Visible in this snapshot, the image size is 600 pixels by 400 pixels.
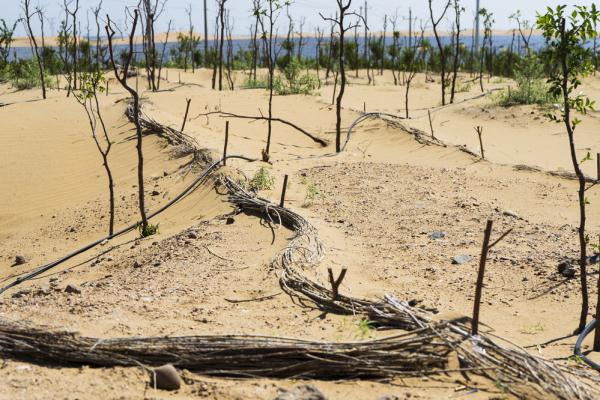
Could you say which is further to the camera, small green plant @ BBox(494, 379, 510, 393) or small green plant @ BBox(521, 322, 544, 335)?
small green plant @ BBox(521, 322, 544, 335)

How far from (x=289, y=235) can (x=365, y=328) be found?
2.29 meters

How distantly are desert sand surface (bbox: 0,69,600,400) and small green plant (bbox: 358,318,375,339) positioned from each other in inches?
1.2

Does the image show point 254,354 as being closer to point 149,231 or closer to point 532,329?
point 532,329

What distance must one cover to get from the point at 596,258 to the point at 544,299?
829 mm

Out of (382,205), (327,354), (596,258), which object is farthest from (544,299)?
(382,205)

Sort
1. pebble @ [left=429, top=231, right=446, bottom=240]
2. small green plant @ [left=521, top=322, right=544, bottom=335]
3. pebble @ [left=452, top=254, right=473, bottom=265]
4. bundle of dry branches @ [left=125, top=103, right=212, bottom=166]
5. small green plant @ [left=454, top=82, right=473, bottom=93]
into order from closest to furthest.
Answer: small green plant @ [left=521, top=322, right=544, bottom=335] → pebble @ [left=452, top=254, right=473, bottom=265] → pebble @ [left=429, top=231, right=446, bottom=240] → bundle of dry branches @ [left=125, top=103, right=212, bottom=166] → small green plant @ [left=454, top=82, right=473, bottom=93]

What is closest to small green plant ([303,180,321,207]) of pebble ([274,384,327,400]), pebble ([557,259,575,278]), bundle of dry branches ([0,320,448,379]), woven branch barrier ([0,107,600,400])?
pebble ([557,259,575,278])

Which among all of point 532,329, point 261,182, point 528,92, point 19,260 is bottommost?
point 19,260

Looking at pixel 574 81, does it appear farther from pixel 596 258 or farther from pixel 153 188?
pixel 153 188

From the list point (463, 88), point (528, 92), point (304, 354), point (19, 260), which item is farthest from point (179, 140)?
point (463, 88)

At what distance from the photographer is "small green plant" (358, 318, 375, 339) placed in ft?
12.4

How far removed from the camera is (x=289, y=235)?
5.97 metres

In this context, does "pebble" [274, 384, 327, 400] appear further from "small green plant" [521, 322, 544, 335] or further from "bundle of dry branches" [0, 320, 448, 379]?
"small green plant" [521, 322, 544, 335]

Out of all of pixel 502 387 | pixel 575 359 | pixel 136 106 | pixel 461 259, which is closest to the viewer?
pixel 502 387
